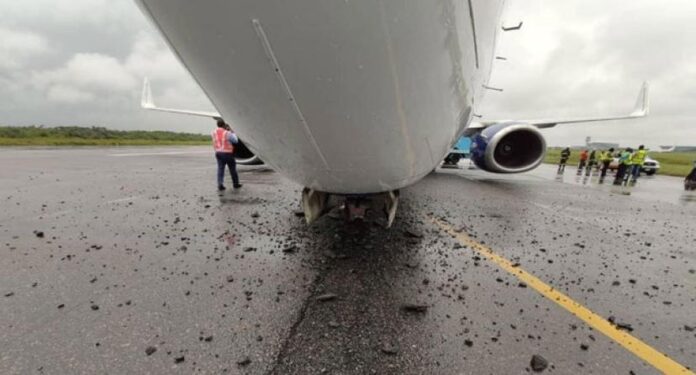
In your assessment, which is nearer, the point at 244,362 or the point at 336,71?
the point at 336,71

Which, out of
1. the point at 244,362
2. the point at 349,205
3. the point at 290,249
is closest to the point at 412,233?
the point at 349,205

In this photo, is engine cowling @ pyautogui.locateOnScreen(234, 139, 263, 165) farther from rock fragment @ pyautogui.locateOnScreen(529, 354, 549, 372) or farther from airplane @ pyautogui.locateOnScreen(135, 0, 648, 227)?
rock fragment @ pyautogui.locateOnScreen(529, 354, 549, 372)

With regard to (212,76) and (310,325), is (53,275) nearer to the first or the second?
(310,325)

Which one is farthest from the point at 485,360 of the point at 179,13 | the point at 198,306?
A: the point at 179,13

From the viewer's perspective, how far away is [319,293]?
250cm

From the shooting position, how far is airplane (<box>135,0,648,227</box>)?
1181 mm

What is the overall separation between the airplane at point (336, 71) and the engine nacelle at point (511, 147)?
7091 mm

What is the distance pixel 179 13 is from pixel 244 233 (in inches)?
125

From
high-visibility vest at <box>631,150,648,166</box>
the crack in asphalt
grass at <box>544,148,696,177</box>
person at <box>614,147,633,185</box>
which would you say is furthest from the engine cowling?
grass at <box>544,148,696,177</box>

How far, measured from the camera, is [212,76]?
1555mm

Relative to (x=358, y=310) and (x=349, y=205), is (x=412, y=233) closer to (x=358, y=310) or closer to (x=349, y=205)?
(x=349, y=205)

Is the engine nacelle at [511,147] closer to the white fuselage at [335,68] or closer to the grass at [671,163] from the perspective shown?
the white fuselage at [335,68]

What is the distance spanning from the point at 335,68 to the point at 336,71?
2 cm

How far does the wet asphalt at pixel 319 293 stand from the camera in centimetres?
177
